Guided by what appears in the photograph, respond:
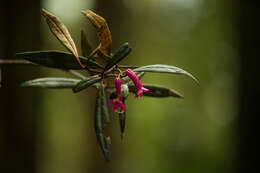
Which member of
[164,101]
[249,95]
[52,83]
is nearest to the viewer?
[52,83]

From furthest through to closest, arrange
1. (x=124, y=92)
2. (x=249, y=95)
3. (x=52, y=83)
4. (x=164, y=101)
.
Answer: (x=164, y=101), (x=249, y=95), (x=52, y=83), (x=124, y=92)

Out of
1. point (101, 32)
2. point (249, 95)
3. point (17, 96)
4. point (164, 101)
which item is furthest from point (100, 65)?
point (164, 101)

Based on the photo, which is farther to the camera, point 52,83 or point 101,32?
point 52,83

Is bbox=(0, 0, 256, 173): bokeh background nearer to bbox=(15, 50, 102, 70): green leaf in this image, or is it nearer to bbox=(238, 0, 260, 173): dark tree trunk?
bbox=(238, 0, 260, 173): dark tree trunk

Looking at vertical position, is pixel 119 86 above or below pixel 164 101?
above

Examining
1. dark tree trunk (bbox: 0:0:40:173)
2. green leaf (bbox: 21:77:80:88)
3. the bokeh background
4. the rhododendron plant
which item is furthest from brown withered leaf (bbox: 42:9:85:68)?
the bokeh background

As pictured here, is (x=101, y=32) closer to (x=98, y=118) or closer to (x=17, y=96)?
(x=98, y=118)
